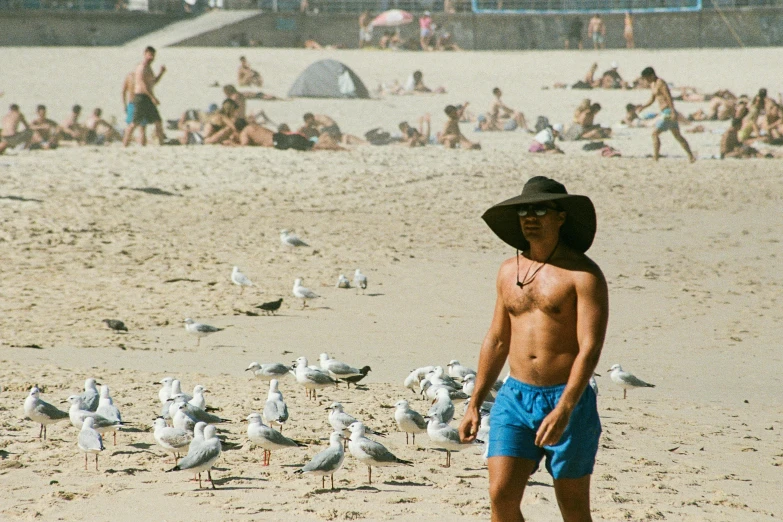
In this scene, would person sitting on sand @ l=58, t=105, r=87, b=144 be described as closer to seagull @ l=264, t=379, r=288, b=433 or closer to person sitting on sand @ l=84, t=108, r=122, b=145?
person sitting on sand @ l=84, t=108, r=122, b=145

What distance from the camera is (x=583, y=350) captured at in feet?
13.8

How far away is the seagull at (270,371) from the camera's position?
822cm

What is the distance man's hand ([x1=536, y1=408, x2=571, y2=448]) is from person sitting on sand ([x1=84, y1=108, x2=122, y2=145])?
1832 cm

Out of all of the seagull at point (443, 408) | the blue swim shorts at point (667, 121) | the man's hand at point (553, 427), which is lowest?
the seagull at point (443, 408)

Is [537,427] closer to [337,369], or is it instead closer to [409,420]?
[409,420]

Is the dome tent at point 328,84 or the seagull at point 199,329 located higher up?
the dome tent at point 328,84

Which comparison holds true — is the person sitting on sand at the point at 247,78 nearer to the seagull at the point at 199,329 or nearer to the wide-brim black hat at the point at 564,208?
the seagull at the point at 199,329

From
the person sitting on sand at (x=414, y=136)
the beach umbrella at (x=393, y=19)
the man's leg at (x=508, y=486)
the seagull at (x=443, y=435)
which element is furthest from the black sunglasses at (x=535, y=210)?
the beach umbrella at (x=393, y=19)

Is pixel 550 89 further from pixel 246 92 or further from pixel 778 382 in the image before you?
pixel 778 382

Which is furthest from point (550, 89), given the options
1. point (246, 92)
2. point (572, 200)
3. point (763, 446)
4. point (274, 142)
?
point (572, 200)

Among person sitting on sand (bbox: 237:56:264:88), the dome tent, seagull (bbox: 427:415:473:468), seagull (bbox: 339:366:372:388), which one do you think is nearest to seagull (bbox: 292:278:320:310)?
seagull (bbox: 339:366:372:388)

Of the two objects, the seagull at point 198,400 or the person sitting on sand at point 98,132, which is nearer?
the seagull at point 198,400

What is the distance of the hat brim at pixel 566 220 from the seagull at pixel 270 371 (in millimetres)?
3803

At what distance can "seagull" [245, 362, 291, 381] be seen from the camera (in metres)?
8.22
